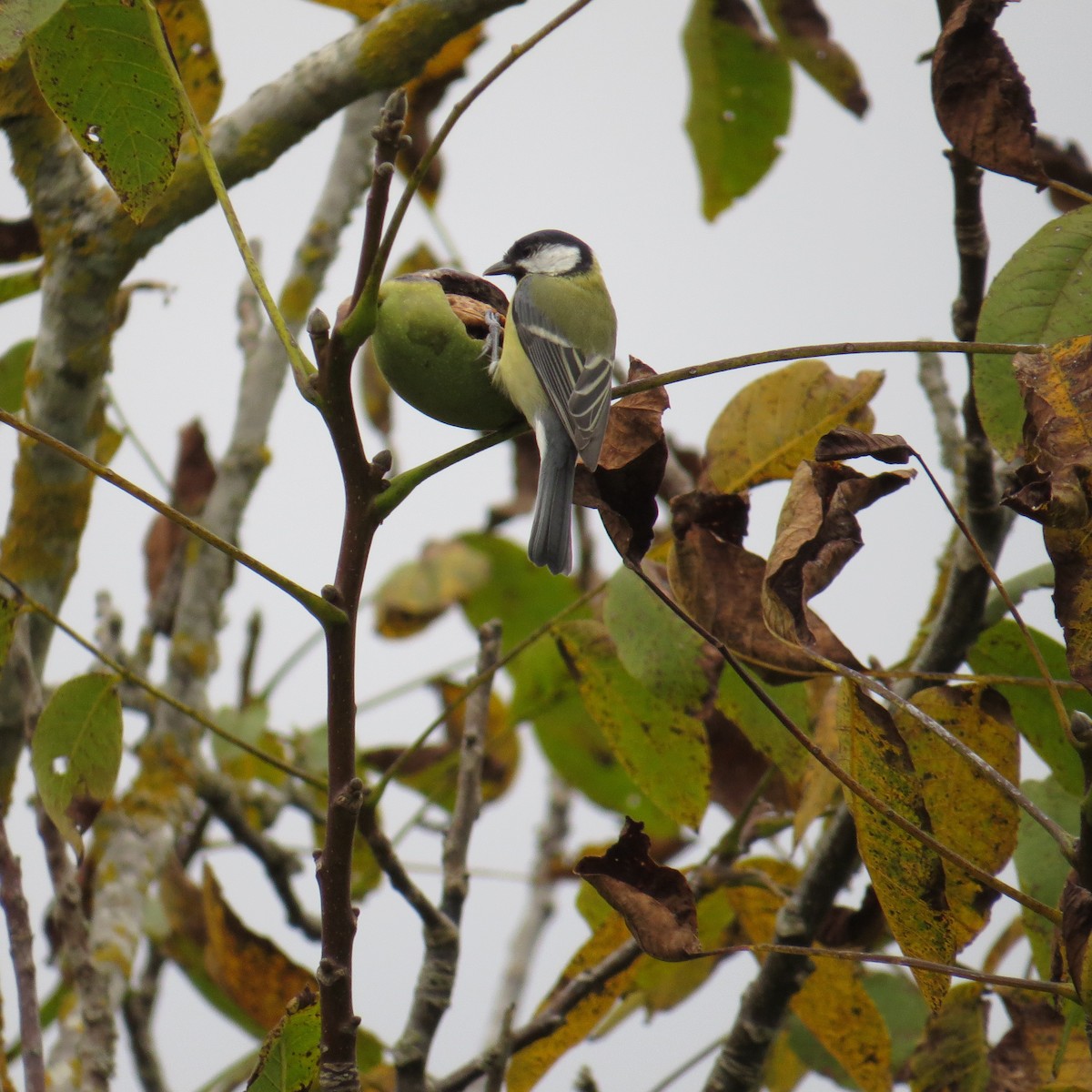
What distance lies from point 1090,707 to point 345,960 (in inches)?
34.5

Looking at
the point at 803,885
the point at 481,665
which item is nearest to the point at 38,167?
the point at 481,665

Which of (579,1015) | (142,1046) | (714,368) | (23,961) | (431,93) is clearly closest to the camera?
(714,368)

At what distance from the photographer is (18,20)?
1.09m

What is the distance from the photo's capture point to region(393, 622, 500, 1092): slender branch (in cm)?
165

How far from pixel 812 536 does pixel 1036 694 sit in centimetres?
54

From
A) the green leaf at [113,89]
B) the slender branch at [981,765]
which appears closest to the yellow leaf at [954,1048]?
the slender branch at [981,765]

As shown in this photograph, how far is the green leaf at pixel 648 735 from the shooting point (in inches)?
63.8

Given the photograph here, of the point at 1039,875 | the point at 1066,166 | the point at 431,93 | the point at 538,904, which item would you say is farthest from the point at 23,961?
the point at 538,904

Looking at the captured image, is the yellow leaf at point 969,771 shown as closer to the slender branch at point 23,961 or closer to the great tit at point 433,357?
the great tit at point 433,357

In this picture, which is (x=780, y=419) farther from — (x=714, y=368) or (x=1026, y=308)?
(x=714, y=368)

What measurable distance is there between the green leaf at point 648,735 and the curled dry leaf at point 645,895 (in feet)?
1.59

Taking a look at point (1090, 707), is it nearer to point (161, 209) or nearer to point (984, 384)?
point (984, 384)

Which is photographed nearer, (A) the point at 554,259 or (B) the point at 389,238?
(B) the point at 389,238

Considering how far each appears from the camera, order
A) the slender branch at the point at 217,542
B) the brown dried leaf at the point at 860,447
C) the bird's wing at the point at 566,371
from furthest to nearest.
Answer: the bird's wing at the point at 566,371, the brown dried leaf at the point at 860,447, the slender branch at the point at 217,542
